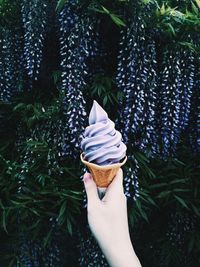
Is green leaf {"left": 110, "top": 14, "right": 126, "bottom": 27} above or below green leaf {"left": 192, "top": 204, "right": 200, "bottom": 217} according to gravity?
above

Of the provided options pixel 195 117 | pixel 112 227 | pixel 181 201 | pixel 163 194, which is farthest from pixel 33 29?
pixel 112 227

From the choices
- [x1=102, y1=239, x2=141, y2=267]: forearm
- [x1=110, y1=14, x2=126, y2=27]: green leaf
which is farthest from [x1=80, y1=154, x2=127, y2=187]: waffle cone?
[x1=110, y1=14, x2=126, y2=27]: green leaf

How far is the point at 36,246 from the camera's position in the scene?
3.25m

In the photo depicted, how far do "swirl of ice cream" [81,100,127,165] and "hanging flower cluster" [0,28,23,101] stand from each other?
66.2 inches

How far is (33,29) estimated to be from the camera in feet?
10.2

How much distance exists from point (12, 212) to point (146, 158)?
42.6 inches

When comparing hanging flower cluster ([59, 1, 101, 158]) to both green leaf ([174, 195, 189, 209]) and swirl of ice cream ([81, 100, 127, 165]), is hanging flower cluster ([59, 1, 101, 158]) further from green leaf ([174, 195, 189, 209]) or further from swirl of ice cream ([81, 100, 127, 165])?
swirl of ice cream ([81, 100, 127, 165])

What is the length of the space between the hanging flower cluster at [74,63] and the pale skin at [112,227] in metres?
1.35

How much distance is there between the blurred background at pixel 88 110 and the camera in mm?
Answer: 2928

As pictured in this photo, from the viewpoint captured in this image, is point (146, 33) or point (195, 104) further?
point (195, 104)

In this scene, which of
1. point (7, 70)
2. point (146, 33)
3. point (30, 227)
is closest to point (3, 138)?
point (7, 70)

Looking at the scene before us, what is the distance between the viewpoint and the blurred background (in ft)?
9.61

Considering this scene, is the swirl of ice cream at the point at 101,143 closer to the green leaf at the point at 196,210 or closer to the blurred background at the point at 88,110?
the blurred background at the point at 88,110

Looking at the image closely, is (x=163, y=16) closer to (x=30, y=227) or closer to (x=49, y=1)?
(x=49, y=1)
